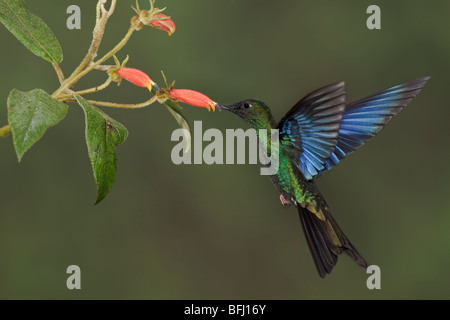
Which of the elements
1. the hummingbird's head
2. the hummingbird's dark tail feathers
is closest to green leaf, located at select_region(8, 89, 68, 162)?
the hummingbird's head

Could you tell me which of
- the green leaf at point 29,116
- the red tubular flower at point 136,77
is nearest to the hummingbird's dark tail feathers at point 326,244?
the red tubular flower at point 136,77

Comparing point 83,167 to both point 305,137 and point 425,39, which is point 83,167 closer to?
point 425,39

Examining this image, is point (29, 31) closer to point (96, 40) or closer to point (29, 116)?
point (96, 40)

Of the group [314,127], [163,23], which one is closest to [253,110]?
[314,127]

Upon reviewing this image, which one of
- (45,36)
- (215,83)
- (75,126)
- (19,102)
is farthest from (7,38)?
(19,102)

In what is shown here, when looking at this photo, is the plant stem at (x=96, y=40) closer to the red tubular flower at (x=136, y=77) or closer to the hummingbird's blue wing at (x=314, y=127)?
the red tubular flower at (x=136, y=77)
